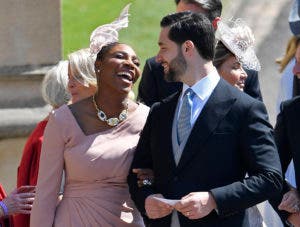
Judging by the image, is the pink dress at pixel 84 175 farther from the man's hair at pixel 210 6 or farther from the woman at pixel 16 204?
the man's hair at pixel 210 6

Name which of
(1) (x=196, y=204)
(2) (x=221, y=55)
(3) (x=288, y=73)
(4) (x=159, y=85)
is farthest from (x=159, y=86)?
(1) (x=196, y=204)

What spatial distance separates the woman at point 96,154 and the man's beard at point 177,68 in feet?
1.61

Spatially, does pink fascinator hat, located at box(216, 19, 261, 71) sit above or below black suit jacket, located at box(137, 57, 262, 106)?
above

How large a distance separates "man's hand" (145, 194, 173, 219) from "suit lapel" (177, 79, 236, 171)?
19 centimetres

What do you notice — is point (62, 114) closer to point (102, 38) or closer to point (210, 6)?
point (102, 38)

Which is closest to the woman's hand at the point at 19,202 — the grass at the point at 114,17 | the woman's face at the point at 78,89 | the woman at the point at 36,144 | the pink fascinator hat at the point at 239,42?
the woman at the point at 36,144

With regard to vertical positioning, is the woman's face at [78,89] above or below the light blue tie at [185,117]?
below

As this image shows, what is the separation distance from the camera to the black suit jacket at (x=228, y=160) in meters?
4.68

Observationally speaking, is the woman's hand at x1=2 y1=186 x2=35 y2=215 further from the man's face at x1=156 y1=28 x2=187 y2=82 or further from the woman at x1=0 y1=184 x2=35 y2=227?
the man's face at x1=156 y1=28 x2=187 y2=82

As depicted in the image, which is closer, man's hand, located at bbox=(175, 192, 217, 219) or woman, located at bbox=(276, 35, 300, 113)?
man's hand, located at bbox=(175, 192, 217, 219)

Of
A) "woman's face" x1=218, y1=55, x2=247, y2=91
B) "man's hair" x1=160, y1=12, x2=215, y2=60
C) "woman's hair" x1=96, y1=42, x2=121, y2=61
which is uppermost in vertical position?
"man's hair" x1=160, y1=12, x2=215, y2=60

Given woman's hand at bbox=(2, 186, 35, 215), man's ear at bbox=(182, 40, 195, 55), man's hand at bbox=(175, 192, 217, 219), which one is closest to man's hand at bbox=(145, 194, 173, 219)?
man's hand at bbox=(175, 192, 217, 219)

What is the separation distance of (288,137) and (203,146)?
0.60m

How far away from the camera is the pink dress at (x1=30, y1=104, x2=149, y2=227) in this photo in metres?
5.25
